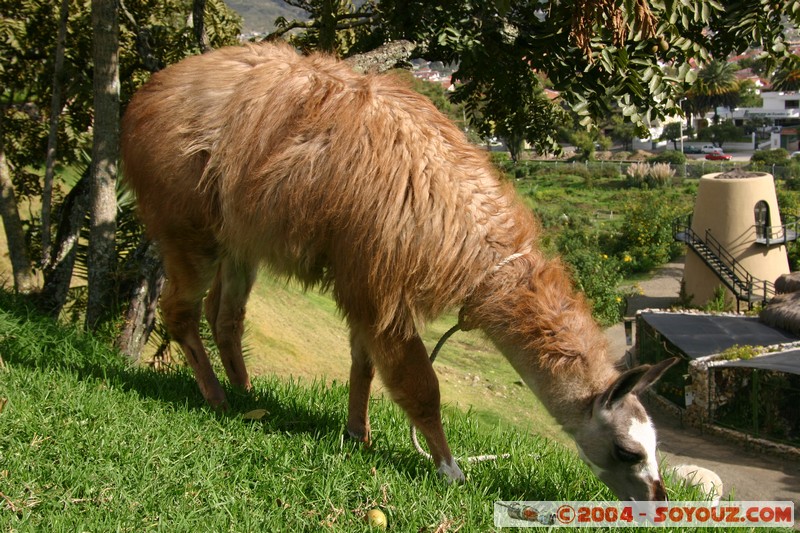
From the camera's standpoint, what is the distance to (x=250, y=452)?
4.01m

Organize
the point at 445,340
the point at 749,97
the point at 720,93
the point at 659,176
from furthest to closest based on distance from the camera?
1. the point at 749,97
2. the point at 720,93
3. the point at 659,176
4. the point at 445,340

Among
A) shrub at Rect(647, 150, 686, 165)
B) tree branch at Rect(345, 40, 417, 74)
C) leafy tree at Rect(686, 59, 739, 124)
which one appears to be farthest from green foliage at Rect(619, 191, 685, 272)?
leafy tree at Rect(686, 59, 739, 124)

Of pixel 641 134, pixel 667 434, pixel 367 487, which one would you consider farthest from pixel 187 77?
pixel 667 434

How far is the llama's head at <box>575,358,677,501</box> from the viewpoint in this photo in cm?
379

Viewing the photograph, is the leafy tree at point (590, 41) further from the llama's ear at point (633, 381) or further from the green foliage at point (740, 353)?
the green foliage at point (740, 353)

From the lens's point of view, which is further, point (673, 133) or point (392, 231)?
point (673, 133)

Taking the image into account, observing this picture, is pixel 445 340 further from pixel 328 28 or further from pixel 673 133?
pixel 673 133

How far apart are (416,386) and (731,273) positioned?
24903 mm

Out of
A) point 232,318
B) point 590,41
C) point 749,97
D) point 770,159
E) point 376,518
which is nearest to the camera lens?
point 376,518

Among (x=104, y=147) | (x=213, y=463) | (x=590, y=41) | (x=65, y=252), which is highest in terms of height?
(x=590, y=41)

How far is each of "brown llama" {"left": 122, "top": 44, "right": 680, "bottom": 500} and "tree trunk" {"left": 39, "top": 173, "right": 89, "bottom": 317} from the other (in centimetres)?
285

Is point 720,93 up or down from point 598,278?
up

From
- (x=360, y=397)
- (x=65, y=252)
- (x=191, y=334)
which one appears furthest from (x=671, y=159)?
(x=360, y=397)

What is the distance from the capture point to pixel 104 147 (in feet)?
20.1
